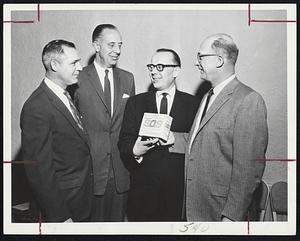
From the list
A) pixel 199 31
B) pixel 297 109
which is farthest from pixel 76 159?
pixel 297 109

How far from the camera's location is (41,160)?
235 cm

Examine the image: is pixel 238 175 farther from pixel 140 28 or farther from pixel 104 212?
pixel 140 28

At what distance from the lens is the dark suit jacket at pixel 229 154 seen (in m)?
2.30

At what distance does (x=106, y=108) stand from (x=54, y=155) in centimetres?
34

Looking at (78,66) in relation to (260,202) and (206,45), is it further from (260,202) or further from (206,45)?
(260,202)

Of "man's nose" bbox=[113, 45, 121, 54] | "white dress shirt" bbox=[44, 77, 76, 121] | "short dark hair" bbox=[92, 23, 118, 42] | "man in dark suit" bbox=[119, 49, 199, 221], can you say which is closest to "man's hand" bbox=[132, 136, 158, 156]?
"man in dark suit" bbox=[119, 49, 199, 221]

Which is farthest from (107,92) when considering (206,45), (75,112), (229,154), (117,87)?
(229,154)

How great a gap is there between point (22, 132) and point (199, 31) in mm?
997

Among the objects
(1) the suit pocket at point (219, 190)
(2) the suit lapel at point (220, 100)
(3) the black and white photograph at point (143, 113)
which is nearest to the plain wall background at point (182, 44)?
(3) the black and white photograph at point (143, 113)

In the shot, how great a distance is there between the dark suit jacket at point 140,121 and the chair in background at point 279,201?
1.69ft

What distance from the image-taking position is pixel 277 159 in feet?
7.93

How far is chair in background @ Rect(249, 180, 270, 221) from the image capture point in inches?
93.5

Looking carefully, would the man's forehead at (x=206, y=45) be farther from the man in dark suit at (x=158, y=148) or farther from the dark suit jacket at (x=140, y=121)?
the dark suit jacket at (x=140, y=121)

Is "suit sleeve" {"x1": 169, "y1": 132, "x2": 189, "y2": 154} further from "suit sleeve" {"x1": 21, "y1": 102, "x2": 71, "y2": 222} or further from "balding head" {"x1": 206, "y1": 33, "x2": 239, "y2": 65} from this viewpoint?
"suit sleeve" {"x1": 21, "y1": 102, "x2": 71, "y2": 222}
